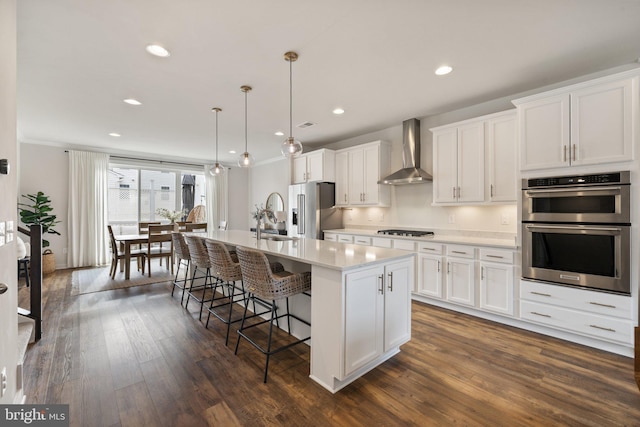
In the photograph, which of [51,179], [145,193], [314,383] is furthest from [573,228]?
[51,179]

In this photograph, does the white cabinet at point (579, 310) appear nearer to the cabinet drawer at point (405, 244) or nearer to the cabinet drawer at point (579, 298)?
the cabinet drawer at point (579, 298)

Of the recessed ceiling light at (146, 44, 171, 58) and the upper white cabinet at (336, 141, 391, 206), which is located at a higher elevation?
the recessed ceiling light at (146, 44, 171, 58)

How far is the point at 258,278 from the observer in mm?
2230

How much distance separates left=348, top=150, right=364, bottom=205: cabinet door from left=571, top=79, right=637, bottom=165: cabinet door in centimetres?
279

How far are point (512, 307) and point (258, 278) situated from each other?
106 inches

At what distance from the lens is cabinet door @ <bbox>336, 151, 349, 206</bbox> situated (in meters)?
5.17

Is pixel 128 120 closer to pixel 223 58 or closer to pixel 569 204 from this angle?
pixel 223 58

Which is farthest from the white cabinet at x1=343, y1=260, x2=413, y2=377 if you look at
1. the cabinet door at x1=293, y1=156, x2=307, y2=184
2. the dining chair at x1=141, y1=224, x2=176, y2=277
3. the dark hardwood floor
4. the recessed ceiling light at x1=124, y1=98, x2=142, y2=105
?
the dining chair at x1=141, y1=224, x2=176, y2=277

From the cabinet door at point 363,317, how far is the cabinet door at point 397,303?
2.6 inches

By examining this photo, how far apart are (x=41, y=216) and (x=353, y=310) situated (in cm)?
633

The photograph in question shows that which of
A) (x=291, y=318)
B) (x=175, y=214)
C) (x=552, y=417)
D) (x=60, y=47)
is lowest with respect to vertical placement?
(x=552, y=417)

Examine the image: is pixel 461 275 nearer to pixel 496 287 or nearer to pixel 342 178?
pixel 496 287

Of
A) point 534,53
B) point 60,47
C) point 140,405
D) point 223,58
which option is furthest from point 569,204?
point 60,47

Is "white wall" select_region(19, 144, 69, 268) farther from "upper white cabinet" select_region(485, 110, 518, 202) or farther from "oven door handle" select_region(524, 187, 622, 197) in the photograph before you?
"oven door handle" select_region(524, 187, 622, 197)
